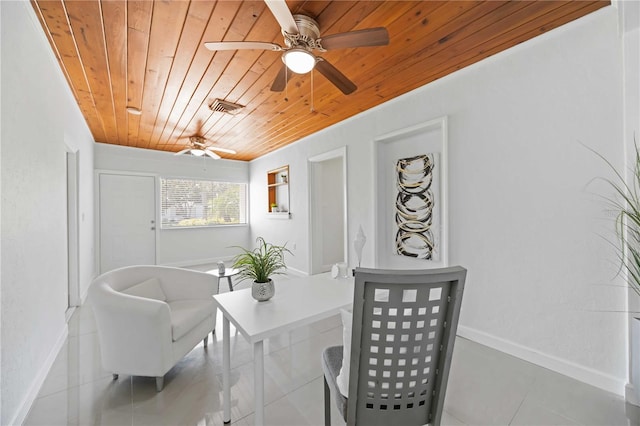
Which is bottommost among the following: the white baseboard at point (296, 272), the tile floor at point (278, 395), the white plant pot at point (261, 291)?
the tile floor at point (278, 395)

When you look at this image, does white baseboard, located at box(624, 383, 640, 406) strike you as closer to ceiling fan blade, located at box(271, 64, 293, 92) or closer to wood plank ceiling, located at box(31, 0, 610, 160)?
wood plank ceiling, located at box(31, 0, 610, 160)

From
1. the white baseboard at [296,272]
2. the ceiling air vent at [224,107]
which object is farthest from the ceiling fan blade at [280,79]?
the white baseboard at [296,272]

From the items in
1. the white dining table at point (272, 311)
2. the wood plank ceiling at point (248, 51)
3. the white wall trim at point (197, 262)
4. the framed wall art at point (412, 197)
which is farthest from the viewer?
the white wall trim at point (197, 262)

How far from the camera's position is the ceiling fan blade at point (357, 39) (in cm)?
148

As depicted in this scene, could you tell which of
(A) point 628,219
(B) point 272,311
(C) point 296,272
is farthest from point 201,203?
(A) point 628,219

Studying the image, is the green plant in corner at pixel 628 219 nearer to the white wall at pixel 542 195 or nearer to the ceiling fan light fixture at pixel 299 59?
the white wall at pixel 542 195

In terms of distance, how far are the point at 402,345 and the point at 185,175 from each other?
19.4ft

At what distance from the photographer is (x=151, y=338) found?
167 cm

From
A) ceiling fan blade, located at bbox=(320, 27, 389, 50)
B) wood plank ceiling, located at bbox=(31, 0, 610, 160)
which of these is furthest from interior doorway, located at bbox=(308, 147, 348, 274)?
A: ceiling fan blade, located at bbox=(320, 27, 389, 50)

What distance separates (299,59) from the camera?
1.64 m

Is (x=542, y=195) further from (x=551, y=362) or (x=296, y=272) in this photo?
(x=296, y=272)

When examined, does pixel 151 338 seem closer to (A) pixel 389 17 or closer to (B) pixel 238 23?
(B) pixel 238 23

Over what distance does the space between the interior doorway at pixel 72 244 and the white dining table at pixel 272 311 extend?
2.84m

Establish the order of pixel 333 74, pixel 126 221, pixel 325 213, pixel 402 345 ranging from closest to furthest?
pixel 402 345 → pixel 333 74 → pixel 325 213 → pixel 126 221
